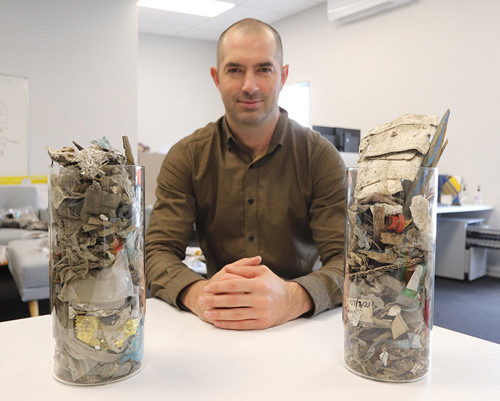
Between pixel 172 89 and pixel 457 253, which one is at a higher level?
pixel 172 89

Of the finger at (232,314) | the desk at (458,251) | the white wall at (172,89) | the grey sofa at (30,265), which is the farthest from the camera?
the white wall at (172,89)

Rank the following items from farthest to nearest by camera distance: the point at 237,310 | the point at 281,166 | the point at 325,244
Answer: the point at 281,166, the point at 325,244, the point at 237,310

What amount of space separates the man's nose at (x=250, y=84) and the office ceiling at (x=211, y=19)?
501 centimetres

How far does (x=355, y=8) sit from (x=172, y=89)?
10.3 ft

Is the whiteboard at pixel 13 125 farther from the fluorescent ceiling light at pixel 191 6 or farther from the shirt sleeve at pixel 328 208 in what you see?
the shirt sleeve at pixel 328 208

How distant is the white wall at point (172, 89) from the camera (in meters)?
6.94

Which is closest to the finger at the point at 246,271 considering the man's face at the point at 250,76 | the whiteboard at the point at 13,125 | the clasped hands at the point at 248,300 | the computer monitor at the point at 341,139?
the clasped hands at the point at 248,300

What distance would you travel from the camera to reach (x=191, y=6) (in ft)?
19.4

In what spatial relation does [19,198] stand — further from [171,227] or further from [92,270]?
[92,270]

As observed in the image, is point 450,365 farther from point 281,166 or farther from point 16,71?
point 16,71

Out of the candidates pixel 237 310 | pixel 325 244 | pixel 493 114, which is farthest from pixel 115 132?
pixel 237 310

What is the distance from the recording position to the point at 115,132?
4953 mm

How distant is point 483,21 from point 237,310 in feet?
15.0

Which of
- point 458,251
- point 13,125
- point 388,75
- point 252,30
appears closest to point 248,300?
point 252,30
